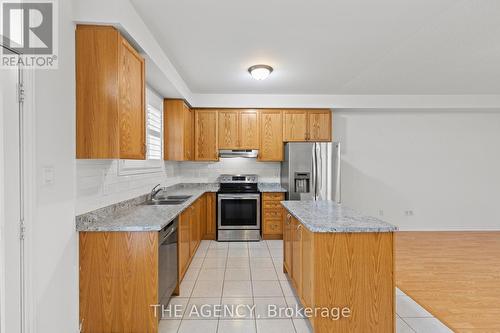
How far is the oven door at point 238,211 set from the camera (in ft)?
15.7

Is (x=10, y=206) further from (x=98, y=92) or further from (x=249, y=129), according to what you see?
(x=249, y=129)

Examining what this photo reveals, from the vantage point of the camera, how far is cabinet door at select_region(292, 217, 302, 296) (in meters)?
2.41

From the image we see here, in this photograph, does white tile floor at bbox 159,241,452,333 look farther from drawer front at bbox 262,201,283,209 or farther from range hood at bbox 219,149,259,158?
range hood at bbox 219,149,259,158

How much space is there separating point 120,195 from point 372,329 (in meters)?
2.51

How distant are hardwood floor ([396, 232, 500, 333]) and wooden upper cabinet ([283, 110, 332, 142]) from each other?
2.32m

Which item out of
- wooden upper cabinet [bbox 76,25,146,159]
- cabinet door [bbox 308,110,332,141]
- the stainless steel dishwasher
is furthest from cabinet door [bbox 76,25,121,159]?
cabinet door [bbox 308,110,332,141]

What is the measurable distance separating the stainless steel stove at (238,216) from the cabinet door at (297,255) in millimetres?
2064

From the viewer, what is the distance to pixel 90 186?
2.25m

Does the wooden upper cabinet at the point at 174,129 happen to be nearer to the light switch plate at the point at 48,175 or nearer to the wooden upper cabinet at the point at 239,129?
the wooden upper cabinet at the point at 239,129

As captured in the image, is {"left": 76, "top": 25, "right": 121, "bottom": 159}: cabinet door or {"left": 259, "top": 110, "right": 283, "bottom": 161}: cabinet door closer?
{"left": 76, "top": 25, "right": 121, "bottom": 159}: cabinet door

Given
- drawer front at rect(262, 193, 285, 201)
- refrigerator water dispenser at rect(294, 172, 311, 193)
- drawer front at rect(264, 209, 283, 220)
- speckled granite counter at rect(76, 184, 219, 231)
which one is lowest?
drawer front at rect(264, 209, 283, 220)

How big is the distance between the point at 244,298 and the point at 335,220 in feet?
4.32

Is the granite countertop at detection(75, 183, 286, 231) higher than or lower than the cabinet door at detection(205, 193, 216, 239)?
higher

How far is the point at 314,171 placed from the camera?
4.68 m
